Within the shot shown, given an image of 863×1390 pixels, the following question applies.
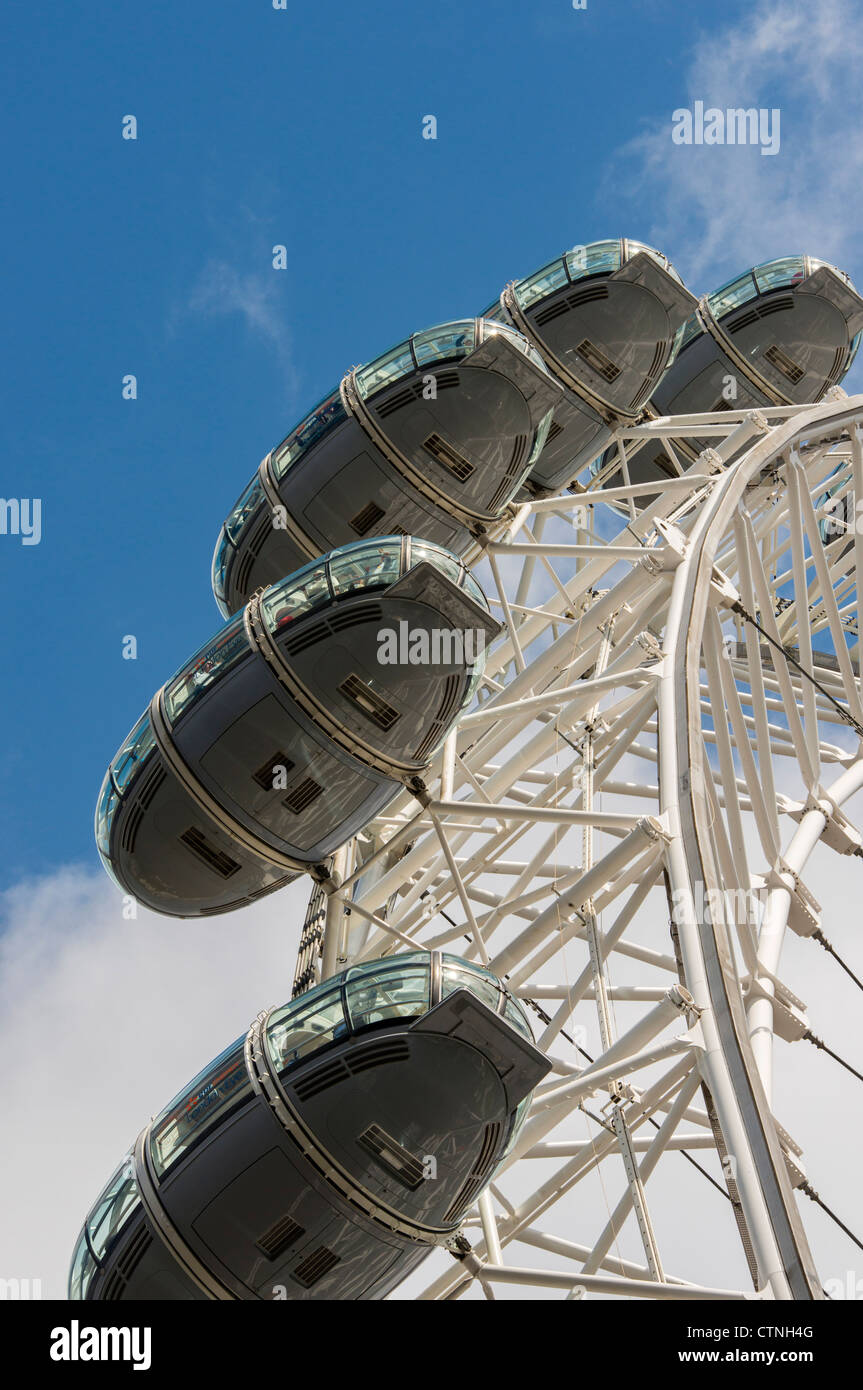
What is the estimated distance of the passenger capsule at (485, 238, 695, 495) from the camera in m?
21.3

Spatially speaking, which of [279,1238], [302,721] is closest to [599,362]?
[302,721]

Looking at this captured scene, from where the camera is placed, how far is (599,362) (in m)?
21.5

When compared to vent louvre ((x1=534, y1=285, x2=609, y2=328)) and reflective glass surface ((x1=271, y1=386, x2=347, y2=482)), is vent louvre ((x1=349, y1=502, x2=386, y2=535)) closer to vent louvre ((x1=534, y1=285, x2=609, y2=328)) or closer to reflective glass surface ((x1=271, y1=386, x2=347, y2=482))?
reflective glass surface ((x1=271, y1=386, x2=347, y2=482))

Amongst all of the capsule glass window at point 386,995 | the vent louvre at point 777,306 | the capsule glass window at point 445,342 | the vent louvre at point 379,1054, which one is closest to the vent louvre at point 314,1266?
the vent louvre at point 379,1054

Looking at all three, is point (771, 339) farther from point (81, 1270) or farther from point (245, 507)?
point (81, 1270)

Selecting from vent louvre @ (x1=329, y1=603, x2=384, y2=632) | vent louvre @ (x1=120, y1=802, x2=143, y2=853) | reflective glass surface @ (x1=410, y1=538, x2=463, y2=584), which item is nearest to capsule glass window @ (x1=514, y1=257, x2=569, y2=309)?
reflective glass surface @ (x1=410, y1=538, x2=463, y2=584)

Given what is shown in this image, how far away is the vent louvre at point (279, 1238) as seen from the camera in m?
11.5

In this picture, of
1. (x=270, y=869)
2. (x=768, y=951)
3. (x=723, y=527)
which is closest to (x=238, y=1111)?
(x=270, y=869)

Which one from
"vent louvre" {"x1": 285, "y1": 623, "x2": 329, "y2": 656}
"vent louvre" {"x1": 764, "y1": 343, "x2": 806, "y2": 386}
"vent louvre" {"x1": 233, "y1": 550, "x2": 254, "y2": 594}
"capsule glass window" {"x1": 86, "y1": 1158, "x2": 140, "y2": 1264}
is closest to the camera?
"capsule glass window" {"x1": 86, "y1": 1158, "x2": 140, "y2": 1264}

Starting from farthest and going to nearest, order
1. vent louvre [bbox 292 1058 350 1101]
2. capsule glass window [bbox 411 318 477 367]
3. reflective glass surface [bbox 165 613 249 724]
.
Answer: capsule glass window [bbox 411 318 477 367], reflective glass surface [bbox 165 613 249 724], vent louvre [bbox 292 1058 350 1101]

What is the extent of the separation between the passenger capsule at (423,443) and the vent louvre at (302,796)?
444cm

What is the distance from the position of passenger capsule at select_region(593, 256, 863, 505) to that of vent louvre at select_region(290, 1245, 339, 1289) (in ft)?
49.9
